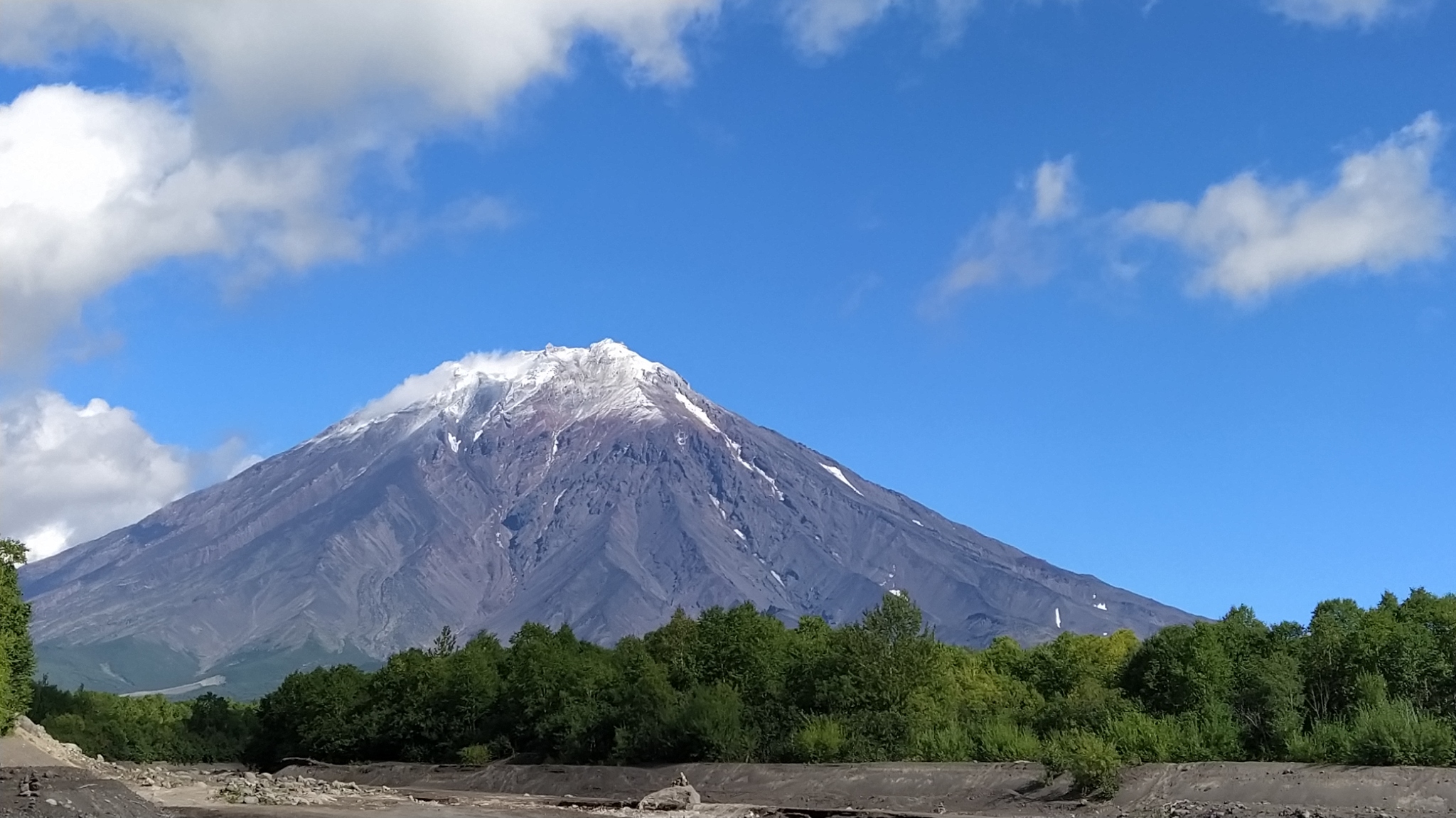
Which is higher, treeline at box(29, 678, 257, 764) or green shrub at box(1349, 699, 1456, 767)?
treeline at box(29, 678, 257, 764)

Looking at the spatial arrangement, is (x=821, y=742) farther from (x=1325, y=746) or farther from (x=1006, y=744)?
(x=1325, y=746)

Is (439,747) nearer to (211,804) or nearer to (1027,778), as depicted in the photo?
(211,804)

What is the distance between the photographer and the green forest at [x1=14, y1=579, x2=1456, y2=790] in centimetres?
5200

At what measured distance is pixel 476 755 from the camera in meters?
83.9

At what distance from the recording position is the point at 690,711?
70.1 m

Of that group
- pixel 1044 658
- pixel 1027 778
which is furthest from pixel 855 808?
pixel 1044 658

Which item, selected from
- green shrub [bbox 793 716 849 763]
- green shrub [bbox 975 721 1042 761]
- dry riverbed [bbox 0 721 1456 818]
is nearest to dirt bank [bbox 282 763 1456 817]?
dry riverbed [bbox 0 721 1456 818]

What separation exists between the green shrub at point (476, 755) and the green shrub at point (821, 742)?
24.9 m

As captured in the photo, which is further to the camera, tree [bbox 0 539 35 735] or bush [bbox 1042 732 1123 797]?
tree [bbox 0 539 35 735]

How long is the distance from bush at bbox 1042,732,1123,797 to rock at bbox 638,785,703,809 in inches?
552

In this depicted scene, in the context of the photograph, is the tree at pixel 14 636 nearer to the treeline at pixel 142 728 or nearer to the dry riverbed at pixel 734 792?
the dry riverbed at pixel 734 792

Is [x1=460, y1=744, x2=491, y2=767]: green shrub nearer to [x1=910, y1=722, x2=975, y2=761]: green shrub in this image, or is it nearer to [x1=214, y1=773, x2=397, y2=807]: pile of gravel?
[x1=214, y1=773, x2=397, y2=807]: pile of gravel

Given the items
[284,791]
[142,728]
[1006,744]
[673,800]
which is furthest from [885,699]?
[142,728]

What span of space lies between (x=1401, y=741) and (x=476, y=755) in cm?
5307
